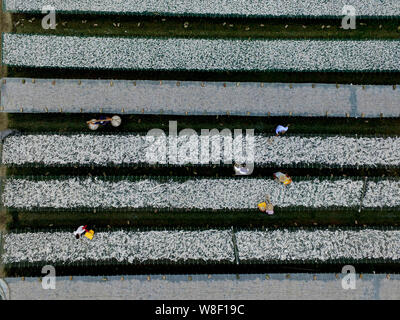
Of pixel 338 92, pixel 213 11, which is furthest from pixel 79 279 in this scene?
pixel 338 92

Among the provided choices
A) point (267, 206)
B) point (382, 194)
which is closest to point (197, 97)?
point (267, 206)

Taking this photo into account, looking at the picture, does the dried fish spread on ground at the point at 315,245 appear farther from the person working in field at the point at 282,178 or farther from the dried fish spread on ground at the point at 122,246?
the person working in field at the point at 282,178

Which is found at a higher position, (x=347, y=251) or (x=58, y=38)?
(x=58, y=38)

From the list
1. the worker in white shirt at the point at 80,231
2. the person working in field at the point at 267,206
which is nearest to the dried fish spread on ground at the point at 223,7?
the person working in field at the point at 267,206

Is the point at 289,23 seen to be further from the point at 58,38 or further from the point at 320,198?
the point at 58,38

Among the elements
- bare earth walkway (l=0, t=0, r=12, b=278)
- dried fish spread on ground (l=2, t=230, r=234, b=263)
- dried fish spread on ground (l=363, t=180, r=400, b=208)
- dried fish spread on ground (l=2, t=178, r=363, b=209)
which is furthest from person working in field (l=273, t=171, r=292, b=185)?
bare earth walkway (l=0, t=0, r=12, b=278)

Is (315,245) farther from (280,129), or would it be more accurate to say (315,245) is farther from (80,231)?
(80,231)
